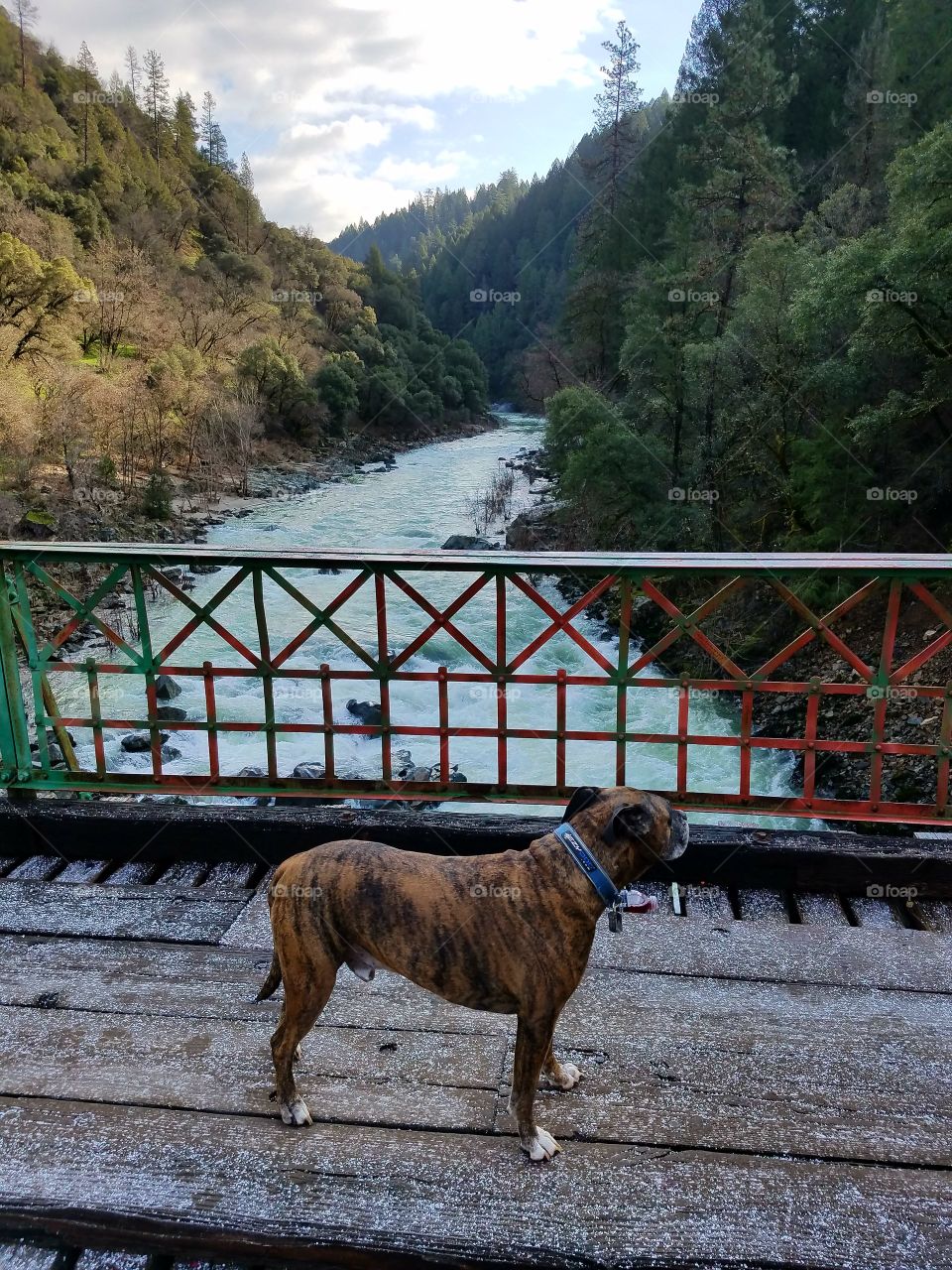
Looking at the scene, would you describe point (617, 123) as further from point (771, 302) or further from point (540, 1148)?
point (540, 1148)

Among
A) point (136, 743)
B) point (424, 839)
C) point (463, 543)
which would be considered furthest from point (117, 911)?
point (463, 543)

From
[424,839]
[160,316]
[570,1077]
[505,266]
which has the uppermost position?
[505,266]

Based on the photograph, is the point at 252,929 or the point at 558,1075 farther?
the point at 252,929

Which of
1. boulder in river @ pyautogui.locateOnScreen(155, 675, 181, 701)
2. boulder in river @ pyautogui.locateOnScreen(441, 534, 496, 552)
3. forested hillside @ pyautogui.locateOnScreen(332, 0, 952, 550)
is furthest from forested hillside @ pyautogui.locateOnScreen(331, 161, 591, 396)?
boulder in river @ pyautogui.locateOnScreen(155, 675, 181, 701)

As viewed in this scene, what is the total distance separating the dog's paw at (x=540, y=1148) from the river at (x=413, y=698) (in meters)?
4.86

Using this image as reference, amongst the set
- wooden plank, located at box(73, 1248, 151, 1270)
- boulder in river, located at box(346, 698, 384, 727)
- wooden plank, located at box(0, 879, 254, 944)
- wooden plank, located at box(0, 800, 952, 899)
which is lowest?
boulder in river, located at box(346, 698, 384, 727)

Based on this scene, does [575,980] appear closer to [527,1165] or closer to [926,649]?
[527,1165]

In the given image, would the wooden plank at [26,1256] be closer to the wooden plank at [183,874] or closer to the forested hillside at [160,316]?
the wooden plank at [183,874]

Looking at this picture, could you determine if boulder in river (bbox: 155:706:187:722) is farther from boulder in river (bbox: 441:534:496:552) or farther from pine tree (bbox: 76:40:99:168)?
pine tree (bbox: 76:40:99:168)

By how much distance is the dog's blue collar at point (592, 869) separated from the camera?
2.15 m

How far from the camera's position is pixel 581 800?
2258 millimetres

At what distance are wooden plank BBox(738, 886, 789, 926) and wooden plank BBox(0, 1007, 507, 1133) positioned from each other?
1251 millimetres

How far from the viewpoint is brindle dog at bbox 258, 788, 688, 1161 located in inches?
84.5

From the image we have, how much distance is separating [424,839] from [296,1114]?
1494 millimetres
